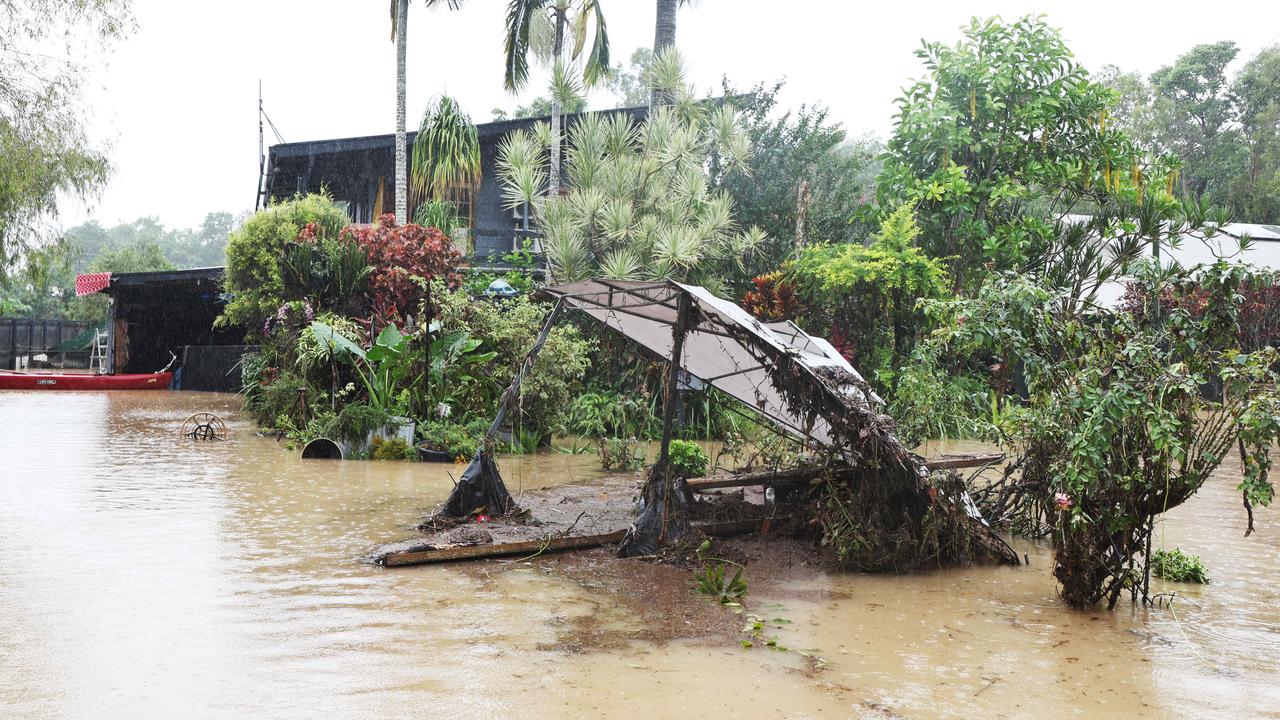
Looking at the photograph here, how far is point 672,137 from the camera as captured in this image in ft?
55.5

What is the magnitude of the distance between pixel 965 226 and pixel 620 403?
7.06 metres

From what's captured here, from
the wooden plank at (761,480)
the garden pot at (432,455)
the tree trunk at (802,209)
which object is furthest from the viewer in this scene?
the tree trunk at (802,209)

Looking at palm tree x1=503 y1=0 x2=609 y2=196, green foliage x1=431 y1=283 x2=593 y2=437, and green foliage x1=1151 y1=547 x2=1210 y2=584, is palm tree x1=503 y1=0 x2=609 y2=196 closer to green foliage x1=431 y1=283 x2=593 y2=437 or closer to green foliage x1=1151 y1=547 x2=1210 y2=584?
green foliage x1=431 y1=283 x2=593 y2=437

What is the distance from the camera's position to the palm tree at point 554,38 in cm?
1925

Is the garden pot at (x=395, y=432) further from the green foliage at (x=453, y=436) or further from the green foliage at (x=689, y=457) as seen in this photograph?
the green foliage at (x=689, y=457)

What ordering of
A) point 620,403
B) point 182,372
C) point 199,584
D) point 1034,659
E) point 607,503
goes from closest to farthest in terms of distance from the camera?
point 1034,659 → point 199,584 → point 607,503 → point 620,403 → point 182,372

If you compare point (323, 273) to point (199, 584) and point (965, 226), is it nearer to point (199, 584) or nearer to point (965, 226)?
point (199, 584)

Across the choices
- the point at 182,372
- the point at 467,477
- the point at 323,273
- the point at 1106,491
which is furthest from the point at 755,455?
the point at 182,372

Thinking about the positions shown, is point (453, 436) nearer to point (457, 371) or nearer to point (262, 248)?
point (457, 371)

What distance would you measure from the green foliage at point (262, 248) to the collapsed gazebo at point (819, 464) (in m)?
10.8

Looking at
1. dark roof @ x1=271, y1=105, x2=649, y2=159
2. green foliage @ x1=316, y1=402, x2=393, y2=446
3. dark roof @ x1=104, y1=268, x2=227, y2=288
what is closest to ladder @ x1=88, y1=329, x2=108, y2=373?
dark roof @ x1=104, y1=268, x2=227, y2=288

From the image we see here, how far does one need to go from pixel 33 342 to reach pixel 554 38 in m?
25.2

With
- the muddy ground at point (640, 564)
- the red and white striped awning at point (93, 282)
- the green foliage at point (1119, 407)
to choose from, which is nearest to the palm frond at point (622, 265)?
the muddy ground at point (640, 564)

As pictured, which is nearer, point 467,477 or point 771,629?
point 771,629
